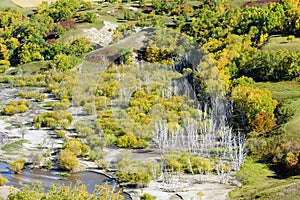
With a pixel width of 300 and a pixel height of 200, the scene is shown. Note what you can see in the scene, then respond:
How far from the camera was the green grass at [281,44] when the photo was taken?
8756 centimetres

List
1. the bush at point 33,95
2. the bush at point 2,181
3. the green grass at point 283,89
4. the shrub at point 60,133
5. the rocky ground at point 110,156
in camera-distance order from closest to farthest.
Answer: the rocky ground at point 110,156 < the bush at point 2,181 < the shrub at point 60,133 < the green grass at point 283,89 < the bush at point 33,95

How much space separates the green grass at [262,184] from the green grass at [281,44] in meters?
34.0

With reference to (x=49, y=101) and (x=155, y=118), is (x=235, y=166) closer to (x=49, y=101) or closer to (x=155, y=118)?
(x=155, y=118)

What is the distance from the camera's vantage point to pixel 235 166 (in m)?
56.7

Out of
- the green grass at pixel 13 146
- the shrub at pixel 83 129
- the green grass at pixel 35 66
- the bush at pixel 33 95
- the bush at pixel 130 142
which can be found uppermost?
the green grass at pixel 35 66

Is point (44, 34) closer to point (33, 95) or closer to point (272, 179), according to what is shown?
point (33, 95)

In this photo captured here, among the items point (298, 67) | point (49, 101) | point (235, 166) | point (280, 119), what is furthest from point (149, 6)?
point (235, 166)

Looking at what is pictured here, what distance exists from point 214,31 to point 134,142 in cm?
4248

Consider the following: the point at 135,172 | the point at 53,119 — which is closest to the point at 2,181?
the point at 135,172

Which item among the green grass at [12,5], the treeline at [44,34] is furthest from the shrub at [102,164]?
the green grass at [12,5]

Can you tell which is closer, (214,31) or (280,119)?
(280,119)

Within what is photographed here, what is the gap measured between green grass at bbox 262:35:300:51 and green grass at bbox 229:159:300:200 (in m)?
34.0

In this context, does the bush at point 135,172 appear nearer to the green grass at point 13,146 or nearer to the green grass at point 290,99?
the green grass at point 13,146

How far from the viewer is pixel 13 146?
65312 mm
